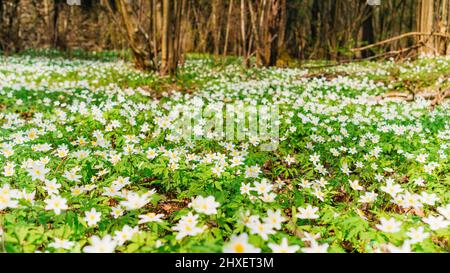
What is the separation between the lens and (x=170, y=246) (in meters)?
1.75

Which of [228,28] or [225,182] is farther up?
[228,28]

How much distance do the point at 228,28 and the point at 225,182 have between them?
934 centimetres

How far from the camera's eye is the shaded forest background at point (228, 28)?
9.35 m

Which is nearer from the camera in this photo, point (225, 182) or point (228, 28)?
point (225, 182)

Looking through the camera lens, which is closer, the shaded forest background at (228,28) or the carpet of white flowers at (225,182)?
the carpet of white flowers at (225,182)

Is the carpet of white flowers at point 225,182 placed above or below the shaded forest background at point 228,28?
below

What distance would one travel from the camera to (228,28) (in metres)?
11.4

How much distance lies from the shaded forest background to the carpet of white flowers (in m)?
3.01

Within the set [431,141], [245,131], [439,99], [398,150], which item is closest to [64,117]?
[245,131]

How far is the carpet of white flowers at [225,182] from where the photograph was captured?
1.89m

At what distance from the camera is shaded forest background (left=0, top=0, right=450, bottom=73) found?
30.7 ft

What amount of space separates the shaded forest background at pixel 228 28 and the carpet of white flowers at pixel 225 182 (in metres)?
3.01
